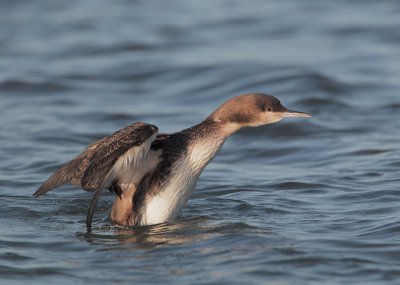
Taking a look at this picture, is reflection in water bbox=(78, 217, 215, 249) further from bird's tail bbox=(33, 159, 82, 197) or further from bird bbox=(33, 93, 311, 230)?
bird's tail bbox=(33, 159, 82, 197)

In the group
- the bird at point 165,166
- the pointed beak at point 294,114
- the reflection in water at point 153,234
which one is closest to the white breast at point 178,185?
the bird at point 165,166

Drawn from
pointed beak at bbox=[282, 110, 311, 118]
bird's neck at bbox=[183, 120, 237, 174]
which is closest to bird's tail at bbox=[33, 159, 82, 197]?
bird's neck at bbox=[183, 120, 237, 174]

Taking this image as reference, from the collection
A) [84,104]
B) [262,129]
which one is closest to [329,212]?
[262,129]

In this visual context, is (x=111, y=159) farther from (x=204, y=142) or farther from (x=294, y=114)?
(x=294, y=114)

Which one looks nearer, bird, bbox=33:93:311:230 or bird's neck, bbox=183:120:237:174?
bird, bbox=33:93:311:230

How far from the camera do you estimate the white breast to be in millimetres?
9781

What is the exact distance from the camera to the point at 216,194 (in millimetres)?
11727

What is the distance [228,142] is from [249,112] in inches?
170

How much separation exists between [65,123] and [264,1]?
939 centimetres

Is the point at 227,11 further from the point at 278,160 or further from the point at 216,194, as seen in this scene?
the point at 216,194

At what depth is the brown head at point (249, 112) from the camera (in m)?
10.1

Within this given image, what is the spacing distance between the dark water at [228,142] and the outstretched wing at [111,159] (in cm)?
Answer: 61

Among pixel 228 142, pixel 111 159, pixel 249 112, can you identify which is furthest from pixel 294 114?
pixel 228 142

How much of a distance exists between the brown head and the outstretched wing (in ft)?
3.55
